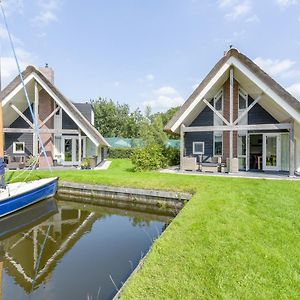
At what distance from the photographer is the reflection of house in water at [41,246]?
577 cm

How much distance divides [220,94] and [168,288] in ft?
49.2

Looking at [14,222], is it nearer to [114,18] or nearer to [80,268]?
[80,268]

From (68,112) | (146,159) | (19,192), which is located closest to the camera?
(19,192)

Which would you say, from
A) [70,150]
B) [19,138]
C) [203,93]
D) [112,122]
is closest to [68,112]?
[70,150]

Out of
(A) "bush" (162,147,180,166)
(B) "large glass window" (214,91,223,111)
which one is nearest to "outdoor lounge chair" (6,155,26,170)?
(A) "bush" (162,147,180,166)

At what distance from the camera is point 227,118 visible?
1708 centimetres

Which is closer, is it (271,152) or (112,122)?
(271,152)

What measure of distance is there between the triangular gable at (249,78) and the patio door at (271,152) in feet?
11.7

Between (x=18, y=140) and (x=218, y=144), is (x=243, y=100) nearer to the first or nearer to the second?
(x=218, y=144)

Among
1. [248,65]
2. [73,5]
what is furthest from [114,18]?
[248,65]

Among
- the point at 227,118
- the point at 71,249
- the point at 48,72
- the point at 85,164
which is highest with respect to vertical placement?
the point at 48,72

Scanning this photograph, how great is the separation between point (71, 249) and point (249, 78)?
11.4 metres

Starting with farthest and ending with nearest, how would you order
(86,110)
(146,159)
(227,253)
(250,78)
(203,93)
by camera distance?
(86,110) → (146,159) → (203,93) → (250,78) → (227,253)

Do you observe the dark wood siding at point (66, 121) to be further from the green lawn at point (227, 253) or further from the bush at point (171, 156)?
the green lawn at point (227, 253)
